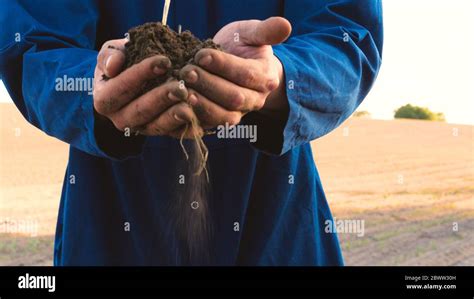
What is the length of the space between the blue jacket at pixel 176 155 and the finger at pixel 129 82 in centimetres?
27

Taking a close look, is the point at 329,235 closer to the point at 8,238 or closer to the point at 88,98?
the point at 88,98

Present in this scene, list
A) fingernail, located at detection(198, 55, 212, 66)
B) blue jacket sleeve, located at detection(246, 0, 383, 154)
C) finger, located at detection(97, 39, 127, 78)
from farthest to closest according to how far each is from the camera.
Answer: blue jacket sleeve, located at detection(246, 0, 383, 154)
finger, located at detection(97, 39, 127, 78)
fingernail, located at detection(198, 55, 212, 66)

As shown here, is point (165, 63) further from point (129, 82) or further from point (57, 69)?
point (57, 69)

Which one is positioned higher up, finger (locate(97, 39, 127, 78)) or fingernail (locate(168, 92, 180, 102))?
finger (locate(97, 39, 127, 78))

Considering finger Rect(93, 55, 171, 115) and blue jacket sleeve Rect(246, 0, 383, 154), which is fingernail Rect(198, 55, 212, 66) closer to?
finger Rect(93, 55, 171, 115)

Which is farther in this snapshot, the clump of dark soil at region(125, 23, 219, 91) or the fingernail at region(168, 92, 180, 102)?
the clump of dark soil at region(125, 23, 219, 91)

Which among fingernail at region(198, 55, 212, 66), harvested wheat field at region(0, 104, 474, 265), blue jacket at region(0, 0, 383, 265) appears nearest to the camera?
fingernail at region(198, 55, 212, 66)

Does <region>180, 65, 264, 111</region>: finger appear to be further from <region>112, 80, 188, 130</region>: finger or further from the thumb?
the thumb

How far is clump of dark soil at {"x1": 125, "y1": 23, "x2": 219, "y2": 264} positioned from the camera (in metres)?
1.69

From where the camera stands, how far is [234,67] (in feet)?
5.12

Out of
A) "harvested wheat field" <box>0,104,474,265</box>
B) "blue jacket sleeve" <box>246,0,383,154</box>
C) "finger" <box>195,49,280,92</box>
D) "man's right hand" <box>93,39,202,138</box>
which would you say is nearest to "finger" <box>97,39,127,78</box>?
"man's right hand" <box>93,39,202,138</box>

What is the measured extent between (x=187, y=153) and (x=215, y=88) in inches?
20.0

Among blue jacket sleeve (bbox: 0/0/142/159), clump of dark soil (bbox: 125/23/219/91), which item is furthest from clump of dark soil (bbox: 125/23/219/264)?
blue jacket sleeve (bbox: 0/0/142/159)

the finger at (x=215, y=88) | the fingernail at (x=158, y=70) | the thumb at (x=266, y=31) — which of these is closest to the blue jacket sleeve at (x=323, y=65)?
the thumb at (x=266, y=31)
